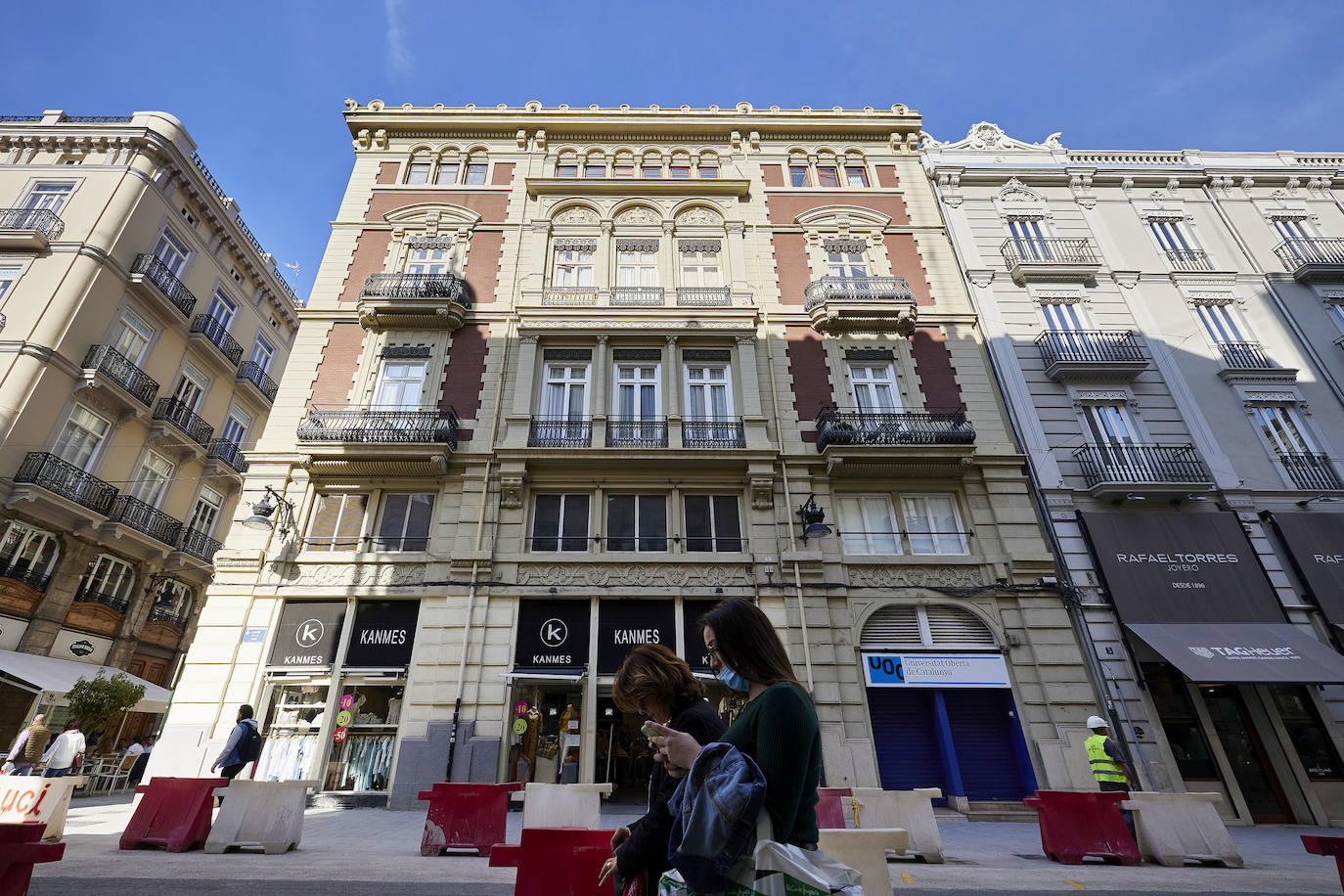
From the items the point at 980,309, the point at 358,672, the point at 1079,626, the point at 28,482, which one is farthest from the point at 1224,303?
the point at 28,482

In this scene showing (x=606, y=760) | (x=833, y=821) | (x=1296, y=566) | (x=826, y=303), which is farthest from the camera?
(x=826, y=303)

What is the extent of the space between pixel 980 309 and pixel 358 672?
18.6m

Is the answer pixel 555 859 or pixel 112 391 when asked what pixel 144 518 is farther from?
pixel 555 859

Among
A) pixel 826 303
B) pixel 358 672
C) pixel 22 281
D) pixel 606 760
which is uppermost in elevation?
pixel 22 281

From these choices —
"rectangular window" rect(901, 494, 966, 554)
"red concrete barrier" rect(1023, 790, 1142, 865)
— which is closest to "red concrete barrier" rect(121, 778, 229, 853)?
"red concrete barrier" rect(1023, 790, 1142, 865)

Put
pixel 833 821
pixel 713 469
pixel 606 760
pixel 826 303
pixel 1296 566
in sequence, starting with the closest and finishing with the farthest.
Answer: pixel 833 821 → pixel 606 760 → pixel 1296 566 → pixel 713 469 → pixel 826 303

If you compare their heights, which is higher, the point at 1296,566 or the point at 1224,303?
the point at 1224,303

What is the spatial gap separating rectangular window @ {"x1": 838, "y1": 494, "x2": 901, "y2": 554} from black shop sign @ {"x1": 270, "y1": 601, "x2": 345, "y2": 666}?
11780 millimetres

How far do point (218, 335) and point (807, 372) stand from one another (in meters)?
22.1

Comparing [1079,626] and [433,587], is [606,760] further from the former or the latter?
[1079,626]

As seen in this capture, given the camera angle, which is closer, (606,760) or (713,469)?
(606,760)

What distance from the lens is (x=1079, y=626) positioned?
44.9ft

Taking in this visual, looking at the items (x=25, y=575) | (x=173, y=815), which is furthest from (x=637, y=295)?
(x=25, y=575)

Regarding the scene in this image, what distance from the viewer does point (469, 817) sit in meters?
7.61
